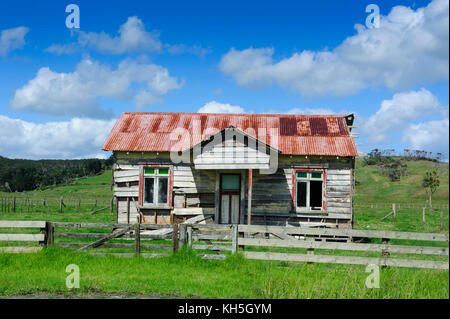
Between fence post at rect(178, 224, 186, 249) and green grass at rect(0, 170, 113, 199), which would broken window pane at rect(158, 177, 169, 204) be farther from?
green grass at rect(0, 170, 113, 199)

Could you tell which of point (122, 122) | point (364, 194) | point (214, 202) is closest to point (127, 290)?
point (214, 202)

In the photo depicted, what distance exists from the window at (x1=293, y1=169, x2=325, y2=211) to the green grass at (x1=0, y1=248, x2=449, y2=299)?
739 cm

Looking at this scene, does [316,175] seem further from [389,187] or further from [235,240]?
[389,187]

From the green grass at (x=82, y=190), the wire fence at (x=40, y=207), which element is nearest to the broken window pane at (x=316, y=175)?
the wire fence at (x=40, y=207)

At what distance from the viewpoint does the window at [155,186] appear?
60.6ft

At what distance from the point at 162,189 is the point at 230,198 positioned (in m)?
3.01

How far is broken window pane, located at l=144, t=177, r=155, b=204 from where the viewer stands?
18.6 m

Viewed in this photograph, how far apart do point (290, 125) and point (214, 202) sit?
532cm

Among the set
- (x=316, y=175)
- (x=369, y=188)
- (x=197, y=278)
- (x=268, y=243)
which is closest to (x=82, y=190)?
(x=369, y=188)

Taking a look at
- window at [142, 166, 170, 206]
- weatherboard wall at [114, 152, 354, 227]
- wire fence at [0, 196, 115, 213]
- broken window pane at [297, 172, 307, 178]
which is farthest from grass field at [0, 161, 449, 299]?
wire fence at [0, 196, 115, 213]

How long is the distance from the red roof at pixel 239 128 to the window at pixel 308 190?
38.4 inches

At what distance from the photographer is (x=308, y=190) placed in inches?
712

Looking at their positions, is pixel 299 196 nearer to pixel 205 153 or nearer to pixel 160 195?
pixel 205 153

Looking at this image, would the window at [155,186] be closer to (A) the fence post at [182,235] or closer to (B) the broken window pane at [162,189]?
(B) the broken window pane at [162,189]
